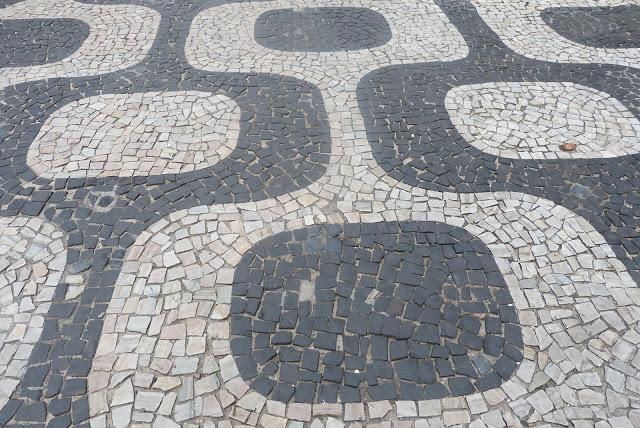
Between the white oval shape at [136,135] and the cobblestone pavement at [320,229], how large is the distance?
47mm

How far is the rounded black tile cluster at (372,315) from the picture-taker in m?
4.90

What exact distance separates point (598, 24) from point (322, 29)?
591 cm

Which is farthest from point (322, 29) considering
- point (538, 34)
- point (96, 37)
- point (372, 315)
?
point (372, 315)

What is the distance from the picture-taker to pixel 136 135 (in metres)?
7.66

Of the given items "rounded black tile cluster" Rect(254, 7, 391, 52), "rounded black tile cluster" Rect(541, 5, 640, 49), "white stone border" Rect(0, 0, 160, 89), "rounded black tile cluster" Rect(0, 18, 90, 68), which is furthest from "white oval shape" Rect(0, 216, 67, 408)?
"rounded black tile cluster" Rect(541, 5, 640, 49)

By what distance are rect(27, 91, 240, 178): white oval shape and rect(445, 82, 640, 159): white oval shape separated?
3.76 metres

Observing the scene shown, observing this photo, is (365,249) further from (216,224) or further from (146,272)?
(146,272)

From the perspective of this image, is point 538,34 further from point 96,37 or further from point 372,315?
point 96,37

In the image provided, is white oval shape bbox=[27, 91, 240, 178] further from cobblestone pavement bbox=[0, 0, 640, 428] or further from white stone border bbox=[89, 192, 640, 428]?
white stone border bbox=[89, 192, 640, 428]

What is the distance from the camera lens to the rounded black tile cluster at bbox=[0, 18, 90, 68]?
957 cm

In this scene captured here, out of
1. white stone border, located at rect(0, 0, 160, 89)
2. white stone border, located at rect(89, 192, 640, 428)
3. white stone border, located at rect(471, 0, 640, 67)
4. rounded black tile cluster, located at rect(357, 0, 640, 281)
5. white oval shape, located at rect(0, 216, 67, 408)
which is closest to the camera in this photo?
white stone border, located at rect(89, 192, 640, 428)

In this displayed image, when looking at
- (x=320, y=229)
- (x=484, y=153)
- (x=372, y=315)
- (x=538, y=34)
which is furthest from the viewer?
(x=538, y=34)

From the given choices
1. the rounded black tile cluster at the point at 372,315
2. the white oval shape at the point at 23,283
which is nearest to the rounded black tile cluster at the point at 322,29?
the rounded black tile cluster at the point at 372,315

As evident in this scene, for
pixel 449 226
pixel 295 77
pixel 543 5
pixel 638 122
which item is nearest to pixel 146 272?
pixel 449 226
